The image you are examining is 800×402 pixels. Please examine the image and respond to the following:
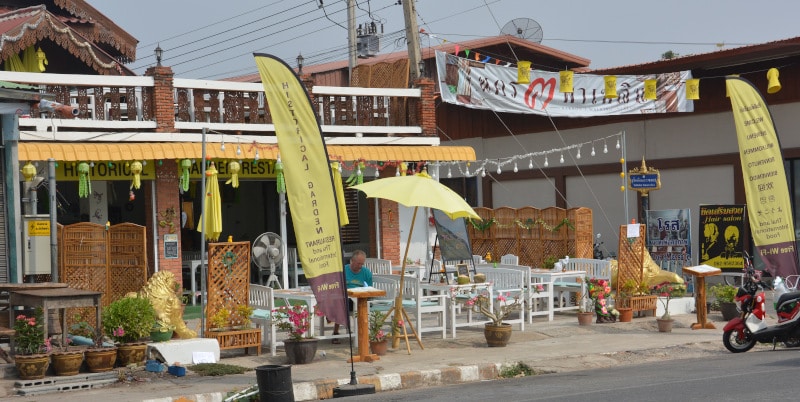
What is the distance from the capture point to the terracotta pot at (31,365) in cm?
1167

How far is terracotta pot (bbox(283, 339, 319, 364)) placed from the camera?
1341 centimetres

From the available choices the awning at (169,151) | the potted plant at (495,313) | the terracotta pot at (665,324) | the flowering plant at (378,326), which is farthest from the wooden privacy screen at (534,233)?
the flowering plant at (378,326)

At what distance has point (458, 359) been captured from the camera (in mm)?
13828

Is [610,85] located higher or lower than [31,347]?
higher

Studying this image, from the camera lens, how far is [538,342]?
15500 millimetres

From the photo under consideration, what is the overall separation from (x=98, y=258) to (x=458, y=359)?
5.41 meters

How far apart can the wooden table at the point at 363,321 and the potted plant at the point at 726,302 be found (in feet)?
23.3

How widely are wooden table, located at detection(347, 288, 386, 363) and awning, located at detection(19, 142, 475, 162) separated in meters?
5.71

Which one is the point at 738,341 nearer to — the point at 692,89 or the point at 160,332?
the point at 160,332

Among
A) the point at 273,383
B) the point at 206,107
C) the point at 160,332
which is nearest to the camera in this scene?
the point at 273,383

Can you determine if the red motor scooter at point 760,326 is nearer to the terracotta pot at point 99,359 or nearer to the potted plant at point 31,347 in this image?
the terracotta pot at point 99,359

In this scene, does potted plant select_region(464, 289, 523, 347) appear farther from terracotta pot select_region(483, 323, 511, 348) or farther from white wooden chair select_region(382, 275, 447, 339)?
white wooden chair select_region(382, 275, 447, 339)

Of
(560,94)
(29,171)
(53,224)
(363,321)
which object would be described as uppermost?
(560,94)

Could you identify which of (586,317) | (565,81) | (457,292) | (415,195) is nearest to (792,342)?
(586,317)
